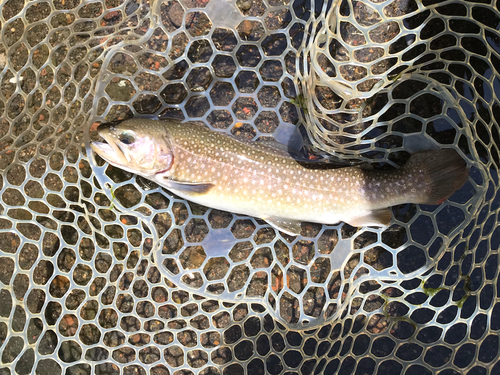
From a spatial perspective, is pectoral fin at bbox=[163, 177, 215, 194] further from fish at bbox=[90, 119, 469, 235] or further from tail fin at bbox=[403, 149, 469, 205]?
tail fin at bbox=[403, 149, 469, 205]

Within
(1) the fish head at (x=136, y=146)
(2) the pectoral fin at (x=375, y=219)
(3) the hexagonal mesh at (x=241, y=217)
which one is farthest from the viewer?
(3) the hexagonal mesh at (x=241, y=217)

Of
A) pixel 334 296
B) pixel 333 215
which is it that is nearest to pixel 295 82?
pixel 333 215

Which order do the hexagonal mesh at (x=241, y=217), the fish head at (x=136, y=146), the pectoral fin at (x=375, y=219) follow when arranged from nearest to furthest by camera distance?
1. the fish head at (x=136, y=146)
2. the pectoral fin at (x=375, y=219)
3. the hexagonal mesh at (x=241, y=217)

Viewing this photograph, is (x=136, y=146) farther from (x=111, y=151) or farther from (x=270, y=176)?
(x=270, y=176)

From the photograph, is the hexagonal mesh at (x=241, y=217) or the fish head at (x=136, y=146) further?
the hexagonal mesh at (x=241, y=217)

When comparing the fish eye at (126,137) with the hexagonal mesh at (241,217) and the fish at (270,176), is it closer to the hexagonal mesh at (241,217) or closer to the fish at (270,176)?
the fish at (270,176)

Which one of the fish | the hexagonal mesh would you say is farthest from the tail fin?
the hexagonal mesh

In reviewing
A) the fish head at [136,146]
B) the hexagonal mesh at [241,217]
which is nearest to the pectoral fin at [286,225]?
the hexagonal mesh at [241,217]
